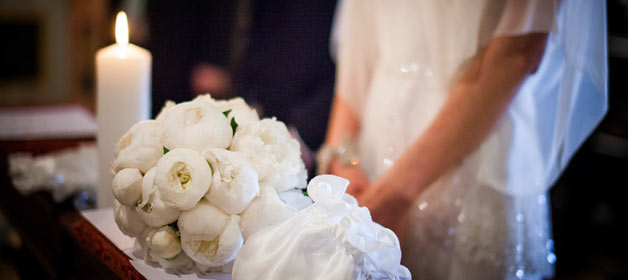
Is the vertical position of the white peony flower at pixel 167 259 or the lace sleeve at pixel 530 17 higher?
the lace sleeve at pixel 530 17

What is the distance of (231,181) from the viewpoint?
0.56 m

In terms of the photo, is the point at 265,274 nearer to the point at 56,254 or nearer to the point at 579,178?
the point at 56,254

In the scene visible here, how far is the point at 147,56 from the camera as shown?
1014mm

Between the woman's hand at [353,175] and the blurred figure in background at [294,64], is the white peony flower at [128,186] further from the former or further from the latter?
the blurred figure in background at [294,64]

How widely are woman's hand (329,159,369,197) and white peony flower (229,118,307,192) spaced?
0.31m

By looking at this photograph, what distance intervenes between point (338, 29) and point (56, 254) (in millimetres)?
886

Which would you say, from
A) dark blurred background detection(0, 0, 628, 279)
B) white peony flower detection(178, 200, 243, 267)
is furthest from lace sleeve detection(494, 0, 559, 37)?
dark blurred background detection(0, 0, 628, 279)

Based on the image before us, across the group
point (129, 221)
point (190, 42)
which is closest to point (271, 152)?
point (129, 221)

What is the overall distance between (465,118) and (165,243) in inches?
21.2

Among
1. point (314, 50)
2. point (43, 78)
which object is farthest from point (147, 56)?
point (43, 78)

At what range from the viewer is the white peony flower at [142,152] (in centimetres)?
62

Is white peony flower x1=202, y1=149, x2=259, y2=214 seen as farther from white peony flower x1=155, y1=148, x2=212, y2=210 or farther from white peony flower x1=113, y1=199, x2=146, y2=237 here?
white peony flower x1=113, y1=199, x2=146, y2=237

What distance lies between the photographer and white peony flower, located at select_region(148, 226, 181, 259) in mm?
598

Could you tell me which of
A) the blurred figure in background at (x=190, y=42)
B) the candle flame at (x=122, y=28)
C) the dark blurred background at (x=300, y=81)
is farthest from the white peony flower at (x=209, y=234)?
the blurred figure in background at (x=190, y=42)
